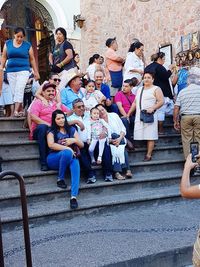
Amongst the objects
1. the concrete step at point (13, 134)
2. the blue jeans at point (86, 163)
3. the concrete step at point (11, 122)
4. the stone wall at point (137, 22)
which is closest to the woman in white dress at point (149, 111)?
the blue jeans at point (86, 163)

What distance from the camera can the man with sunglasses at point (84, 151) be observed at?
18.1 ft

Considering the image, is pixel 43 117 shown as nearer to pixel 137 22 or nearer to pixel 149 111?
pixel 149 111

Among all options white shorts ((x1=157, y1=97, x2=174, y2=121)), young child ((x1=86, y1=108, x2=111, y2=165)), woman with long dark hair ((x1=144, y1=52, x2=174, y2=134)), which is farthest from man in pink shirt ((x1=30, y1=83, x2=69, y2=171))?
woman with long dark hair ((x1=144, y1=52, x2=174, y2=134))

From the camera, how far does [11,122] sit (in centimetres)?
646

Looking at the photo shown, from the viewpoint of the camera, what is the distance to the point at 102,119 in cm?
607

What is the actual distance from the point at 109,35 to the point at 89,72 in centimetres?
585

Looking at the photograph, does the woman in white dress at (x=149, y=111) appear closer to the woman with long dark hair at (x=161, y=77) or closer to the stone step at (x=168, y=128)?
the woman with long dark hair at (x=161, y=77)

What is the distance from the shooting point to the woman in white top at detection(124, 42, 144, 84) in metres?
7.70

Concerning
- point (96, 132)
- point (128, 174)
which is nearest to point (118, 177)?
point (128, 174)

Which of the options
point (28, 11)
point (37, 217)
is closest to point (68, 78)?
point (37, 217)

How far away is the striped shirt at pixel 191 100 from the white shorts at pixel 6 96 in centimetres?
319

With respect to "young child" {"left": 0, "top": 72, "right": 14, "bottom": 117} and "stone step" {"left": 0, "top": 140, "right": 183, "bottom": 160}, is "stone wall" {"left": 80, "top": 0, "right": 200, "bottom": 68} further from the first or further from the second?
"young child" {"left": 0, "top": 72, "right": 14, "bottom": 117}

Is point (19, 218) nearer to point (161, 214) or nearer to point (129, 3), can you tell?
point (161, 214)

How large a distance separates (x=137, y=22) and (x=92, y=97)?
687 centimetres
